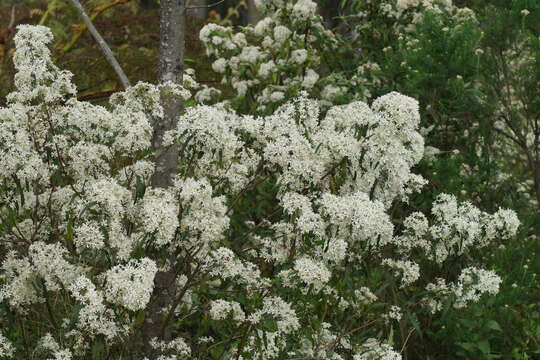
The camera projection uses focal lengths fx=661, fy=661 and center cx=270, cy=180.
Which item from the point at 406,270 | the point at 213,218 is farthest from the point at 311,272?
the point at 406,270

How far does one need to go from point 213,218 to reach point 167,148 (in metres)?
0.77

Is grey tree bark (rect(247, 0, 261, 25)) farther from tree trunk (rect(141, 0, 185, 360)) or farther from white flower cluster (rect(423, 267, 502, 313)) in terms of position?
white flower cluster (rect(423, 267, 502, 313))

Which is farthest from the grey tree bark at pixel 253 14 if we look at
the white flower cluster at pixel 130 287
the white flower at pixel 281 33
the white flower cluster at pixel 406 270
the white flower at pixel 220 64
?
the white flower cluster at pixel 130 287

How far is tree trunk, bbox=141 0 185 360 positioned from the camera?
13.1ft

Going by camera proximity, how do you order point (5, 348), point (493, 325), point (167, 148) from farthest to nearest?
point (493, 325) < point (167, 148) < point (5, 348)

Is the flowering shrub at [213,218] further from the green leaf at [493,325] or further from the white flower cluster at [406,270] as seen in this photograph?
the green leaf at [493,325]

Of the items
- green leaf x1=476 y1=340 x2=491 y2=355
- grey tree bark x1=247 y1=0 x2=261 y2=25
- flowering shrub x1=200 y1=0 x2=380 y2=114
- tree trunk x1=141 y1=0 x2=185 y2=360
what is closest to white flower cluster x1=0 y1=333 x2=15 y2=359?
tree trunk x1=141 y1=0 x2=185 y2=360

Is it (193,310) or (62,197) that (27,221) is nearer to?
(62,197)

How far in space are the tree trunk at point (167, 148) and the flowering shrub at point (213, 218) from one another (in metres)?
0.07

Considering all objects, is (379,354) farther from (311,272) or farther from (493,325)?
(493,325)

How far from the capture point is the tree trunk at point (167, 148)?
3.99 metres

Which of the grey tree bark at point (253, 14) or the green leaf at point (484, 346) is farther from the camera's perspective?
A: the grey tree bark at point (253, 14)

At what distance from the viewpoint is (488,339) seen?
4492 mm

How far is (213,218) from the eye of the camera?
3.35m
